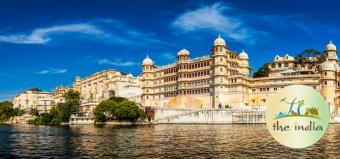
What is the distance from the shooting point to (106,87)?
14962 centimetres

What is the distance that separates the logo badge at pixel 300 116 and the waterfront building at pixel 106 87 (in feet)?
325

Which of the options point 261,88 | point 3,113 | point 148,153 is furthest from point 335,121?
point 3,113

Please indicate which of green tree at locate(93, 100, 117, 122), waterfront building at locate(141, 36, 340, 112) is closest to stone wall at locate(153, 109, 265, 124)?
waterfront building at locate(141, 36, 340, 112)

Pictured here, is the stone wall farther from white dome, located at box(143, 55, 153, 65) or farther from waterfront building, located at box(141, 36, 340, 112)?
white dome, located at box(143, 55, 153, 65)

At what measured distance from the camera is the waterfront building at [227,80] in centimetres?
9744

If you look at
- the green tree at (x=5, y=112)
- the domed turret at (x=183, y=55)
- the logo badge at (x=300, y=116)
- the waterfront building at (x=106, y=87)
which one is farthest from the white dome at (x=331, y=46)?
the green tree at (x=5, y=112)

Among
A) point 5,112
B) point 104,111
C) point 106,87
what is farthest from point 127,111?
point 5,112

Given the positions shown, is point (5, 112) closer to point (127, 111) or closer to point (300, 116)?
point (127, 111)

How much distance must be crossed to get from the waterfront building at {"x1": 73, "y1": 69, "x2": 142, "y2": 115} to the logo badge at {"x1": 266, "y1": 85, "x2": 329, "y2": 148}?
99.2m

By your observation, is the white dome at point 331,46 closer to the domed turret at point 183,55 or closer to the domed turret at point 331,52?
the domed turret at point 331,52

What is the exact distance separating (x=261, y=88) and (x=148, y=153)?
7268 centimetres

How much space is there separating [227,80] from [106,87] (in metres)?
59.3

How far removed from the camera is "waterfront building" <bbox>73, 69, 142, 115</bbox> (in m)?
128

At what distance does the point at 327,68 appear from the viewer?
317ft
